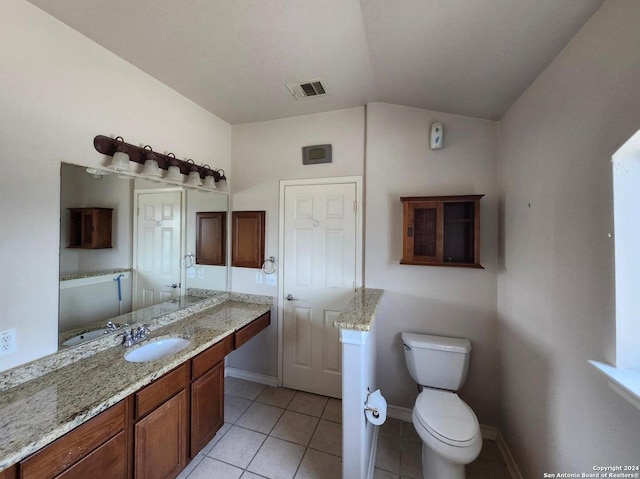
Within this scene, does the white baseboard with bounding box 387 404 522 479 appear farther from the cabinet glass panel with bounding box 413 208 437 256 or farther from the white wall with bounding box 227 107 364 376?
the cabinet glass panel with bounding box 413 208 437 256

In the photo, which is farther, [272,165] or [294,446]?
[272,165]

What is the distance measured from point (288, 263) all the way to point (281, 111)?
56.2 inches

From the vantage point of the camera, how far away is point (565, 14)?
100 centimetres

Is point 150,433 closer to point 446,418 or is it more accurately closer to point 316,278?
point 316,278

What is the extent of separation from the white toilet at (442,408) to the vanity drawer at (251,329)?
4.10 feet

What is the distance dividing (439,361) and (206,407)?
1.68m

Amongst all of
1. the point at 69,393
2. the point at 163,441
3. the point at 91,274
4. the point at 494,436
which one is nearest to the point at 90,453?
the point at 69,393

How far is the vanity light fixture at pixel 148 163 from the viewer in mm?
1517

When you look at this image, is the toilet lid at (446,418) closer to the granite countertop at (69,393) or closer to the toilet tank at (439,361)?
the toilet tank at (439,361)

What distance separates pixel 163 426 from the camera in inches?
53.3

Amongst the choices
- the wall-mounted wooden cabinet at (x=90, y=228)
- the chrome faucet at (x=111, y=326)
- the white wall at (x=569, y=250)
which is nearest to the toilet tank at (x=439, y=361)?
the white wall at (x=569, y=250)

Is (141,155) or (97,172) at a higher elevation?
(141,155)

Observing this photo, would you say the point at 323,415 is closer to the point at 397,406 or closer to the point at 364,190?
the point at 397,406

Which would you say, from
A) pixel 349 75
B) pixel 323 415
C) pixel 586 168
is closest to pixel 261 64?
pixel 349 75
